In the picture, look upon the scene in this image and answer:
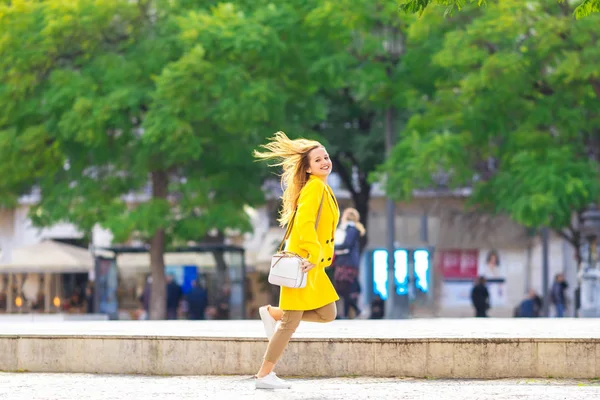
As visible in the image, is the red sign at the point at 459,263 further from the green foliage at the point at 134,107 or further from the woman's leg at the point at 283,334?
the woman's leg at the point at 283,334

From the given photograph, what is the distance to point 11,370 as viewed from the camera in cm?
1216

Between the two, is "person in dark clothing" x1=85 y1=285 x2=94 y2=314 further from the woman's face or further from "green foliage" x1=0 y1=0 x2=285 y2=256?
the woman's face

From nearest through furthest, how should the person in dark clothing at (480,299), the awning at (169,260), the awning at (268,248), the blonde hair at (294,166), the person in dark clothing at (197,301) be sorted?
the blonde hair at (294,166), the person in dark clothing at (197,301), the awning at (169,260), the person in dark clothing at (480,299), the awning at (268,248)

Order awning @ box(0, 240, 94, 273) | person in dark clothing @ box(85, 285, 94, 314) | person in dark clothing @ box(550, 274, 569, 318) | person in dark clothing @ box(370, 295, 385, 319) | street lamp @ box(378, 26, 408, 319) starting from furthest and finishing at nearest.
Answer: person in dark clothing @ box(85, 285, 94, 314), awning @ box(0, 240, 94, 273), person in dark clothing @ box(550, 274, 569, 318), person in dark clothing @ box(370, 295, 385, 319), street lamp @ box(378, 26, 408, 319)

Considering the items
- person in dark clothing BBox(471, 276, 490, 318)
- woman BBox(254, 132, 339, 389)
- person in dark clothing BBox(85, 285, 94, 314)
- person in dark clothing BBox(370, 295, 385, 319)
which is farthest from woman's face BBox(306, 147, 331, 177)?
person in dark clothing BBox(85, 285, 94, 314)

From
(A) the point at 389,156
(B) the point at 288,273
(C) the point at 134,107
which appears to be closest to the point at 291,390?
(B) the point at 288,273

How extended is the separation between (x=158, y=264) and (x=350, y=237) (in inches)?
590

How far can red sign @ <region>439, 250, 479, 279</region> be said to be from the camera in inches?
1866

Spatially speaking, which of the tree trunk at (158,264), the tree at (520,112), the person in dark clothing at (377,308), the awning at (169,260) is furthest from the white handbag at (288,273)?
the awning at (169,260)

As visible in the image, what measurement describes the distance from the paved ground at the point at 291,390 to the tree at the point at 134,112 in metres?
18.9

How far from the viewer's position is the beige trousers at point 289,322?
959cm

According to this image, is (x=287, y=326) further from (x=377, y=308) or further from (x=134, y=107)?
(x=377, y=308)

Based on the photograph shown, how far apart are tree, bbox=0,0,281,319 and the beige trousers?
1997 cm

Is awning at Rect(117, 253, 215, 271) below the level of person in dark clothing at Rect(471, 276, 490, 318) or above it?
above
